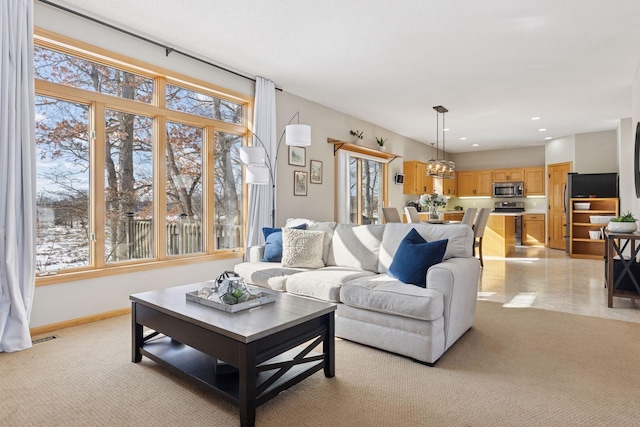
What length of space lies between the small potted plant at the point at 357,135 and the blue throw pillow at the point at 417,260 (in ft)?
13.8

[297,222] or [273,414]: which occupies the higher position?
[297,222]

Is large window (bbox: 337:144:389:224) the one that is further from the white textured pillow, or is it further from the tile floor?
the white textured pillow

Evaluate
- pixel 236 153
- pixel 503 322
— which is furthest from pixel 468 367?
pixel 236 153

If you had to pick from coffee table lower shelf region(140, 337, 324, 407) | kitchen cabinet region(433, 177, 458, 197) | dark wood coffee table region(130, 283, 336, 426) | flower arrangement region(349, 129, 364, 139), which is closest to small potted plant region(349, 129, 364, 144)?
flower arrangement region(349, 129, 364, 139)

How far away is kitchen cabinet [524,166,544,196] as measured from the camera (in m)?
9.81

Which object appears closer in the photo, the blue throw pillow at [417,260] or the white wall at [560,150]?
the blue throw pillow at [417,260]

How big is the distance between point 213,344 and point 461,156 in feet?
35.9

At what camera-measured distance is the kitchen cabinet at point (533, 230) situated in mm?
9602

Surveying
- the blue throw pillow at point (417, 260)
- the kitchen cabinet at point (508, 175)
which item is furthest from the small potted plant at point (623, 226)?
the kitchen cabinet at point (508, 175)

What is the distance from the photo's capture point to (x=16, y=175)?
9.43 feet

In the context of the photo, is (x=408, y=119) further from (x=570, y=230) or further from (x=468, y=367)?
(x=468, y=367)

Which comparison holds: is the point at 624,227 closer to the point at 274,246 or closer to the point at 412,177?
the point at 274,246

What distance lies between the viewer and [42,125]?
10.7 feet

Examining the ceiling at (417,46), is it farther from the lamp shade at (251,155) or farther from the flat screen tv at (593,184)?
the flat screen tv at (593,184)
